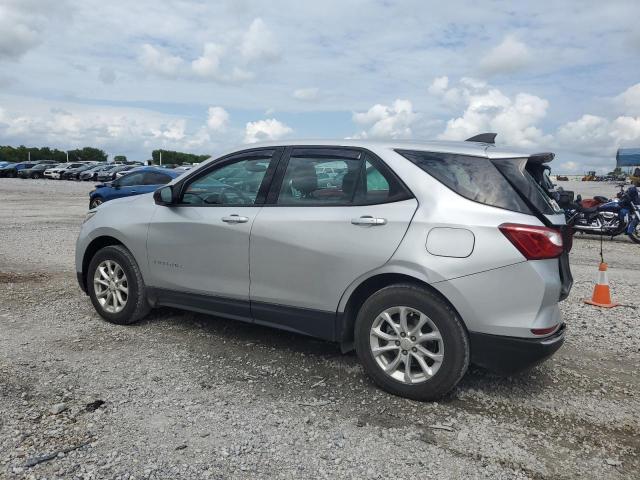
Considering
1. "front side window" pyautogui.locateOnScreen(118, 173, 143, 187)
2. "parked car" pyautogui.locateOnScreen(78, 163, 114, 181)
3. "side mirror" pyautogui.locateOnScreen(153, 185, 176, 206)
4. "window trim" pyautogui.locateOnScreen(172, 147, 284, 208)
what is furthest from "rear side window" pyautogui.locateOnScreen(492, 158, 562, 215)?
"parked car" pyautogui.locateOnScreen(78, 163, 114, 181)

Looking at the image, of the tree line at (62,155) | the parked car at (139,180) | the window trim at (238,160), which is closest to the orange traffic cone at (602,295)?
the window trim at (238,160)

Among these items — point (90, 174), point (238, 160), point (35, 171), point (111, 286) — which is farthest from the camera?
point (35, 171)

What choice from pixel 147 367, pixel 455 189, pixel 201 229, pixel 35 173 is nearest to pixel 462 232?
pixel 455 189

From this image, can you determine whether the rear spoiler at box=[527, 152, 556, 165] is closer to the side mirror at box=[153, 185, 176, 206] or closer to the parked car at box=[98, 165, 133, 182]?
the side mirror at box=[153, 185, 176, 206]

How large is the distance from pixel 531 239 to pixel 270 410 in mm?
1951

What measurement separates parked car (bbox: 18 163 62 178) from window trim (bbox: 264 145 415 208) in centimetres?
5109

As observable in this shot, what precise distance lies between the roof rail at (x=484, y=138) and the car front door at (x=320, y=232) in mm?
952

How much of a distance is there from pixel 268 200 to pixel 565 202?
240cm

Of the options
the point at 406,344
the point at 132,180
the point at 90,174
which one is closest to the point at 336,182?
the point at 406,344

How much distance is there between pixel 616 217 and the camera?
1240 centimetres

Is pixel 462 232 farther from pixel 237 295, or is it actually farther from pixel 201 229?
pixel 201 229

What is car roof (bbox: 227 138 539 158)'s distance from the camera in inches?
143

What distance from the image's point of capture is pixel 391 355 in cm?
379

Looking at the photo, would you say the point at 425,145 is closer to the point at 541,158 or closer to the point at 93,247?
the point at 541,158
